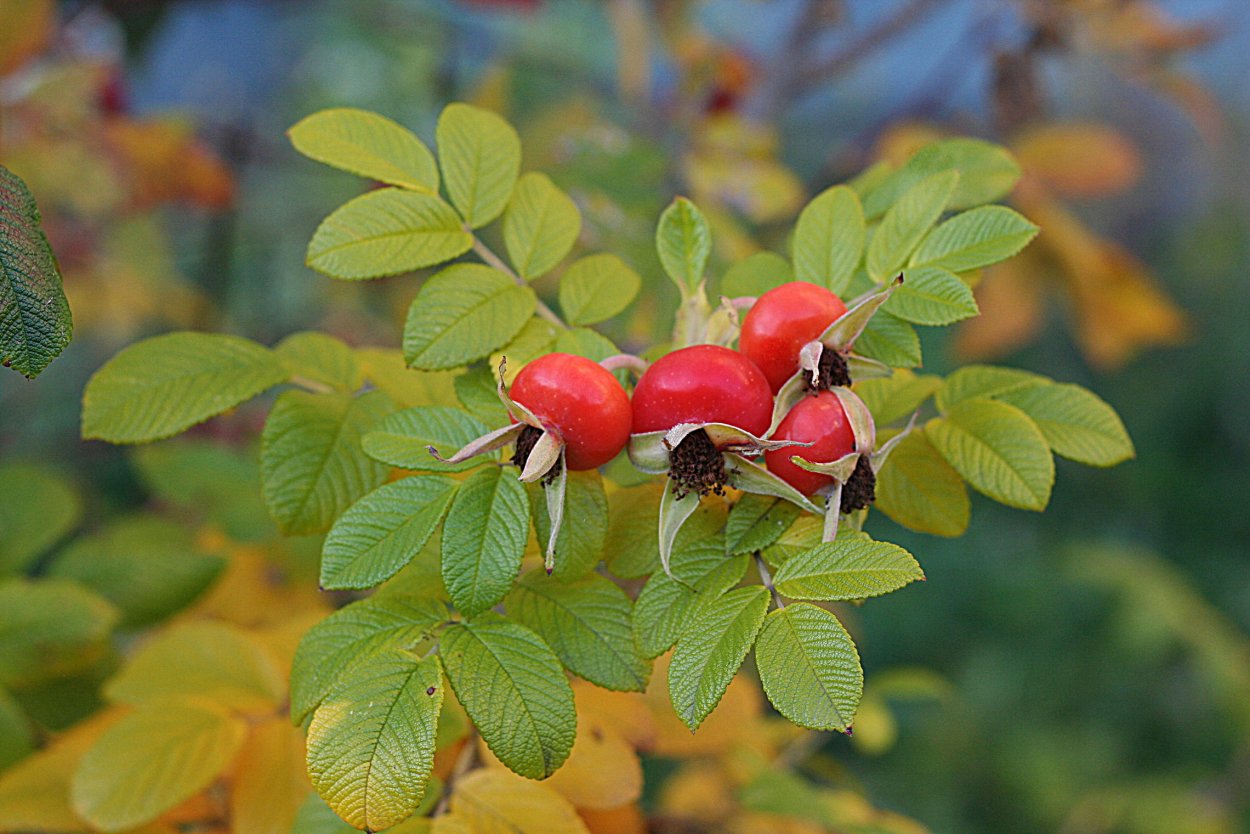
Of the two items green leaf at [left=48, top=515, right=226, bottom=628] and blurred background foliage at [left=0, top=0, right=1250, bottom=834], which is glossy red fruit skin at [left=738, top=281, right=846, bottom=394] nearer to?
blurred background foliage at [left=0, top=0, right=1250, bottom=834]

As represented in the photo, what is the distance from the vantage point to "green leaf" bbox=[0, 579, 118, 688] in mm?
697

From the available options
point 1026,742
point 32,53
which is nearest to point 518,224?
point 32,53

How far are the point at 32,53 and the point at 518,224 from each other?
101cm

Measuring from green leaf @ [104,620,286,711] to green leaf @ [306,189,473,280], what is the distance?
1.07ft

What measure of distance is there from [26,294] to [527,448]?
24 cm

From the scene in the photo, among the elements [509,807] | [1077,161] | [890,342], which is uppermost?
[890,342]

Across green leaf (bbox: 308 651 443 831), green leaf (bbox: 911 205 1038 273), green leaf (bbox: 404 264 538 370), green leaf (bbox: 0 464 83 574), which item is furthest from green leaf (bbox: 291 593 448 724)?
green leaf (bbox: 0 464 83 574)

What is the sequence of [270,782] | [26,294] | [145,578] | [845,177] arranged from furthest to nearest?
[845,177]
[145,578]
[270,782]
[26,294]

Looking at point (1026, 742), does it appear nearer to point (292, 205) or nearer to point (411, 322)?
point (411, 322)

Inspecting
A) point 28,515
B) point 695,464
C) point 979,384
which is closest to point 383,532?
point 695,464

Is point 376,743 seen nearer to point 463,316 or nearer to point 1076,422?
point 463,316

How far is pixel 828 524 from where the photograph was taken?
18.5 inches

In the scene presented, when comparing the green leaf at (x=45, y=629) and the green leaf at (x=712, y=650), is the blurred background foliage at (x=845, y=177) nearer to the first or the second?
the green leaf at (x=45, y=629)

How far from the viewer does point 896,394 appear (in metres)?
0.60
